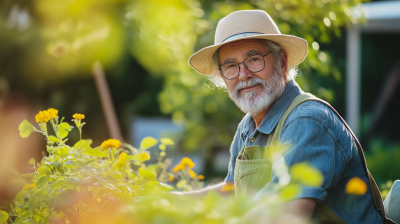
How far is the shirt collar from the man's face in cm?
3

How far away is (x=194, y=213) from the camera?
0.64 meters

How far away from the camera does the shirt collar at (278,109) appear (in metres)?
1.60

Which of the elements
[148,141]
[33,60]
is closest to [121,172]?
[148,141]

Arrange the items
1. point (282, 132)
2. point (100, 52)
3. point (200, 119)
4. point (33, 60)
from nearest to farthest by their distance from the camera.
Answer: point (282, 132) < point (100, 52) < point (33, 60) < point (200, 119)

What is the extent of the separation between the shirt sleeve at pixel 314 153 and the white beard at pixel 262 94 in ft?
1.21

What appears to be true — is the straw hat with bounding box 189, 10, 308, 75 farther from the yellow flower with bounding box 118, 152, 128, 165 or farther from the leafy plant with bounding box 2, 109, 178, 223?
the leafy plant with bounding box 2, 109, 178, 223

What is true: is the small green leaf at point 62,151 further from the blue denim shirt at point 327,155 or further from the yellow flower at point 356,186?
the yellow flower at point 356,186

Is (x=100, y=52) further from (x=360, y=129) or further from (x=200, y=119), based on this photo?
(x=360, y=129)

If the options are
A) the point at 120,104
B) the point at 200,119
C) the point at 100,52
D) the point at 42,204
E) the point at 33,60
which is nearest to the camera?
the point at 42,204

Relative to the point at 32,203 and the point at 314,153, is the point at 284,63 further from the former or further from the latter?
the point at 32,203

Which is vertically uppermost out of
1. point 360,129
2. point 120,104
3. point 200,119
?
point 120,104

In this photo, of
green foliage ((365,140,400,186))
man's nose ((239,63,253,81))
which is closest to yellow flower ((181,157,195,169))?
man's nose ((239,63,253,81))

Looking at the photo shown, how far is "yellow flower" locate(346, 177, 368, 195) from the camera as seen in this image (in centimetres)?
134

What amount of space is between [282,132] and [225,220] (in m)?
0.85
